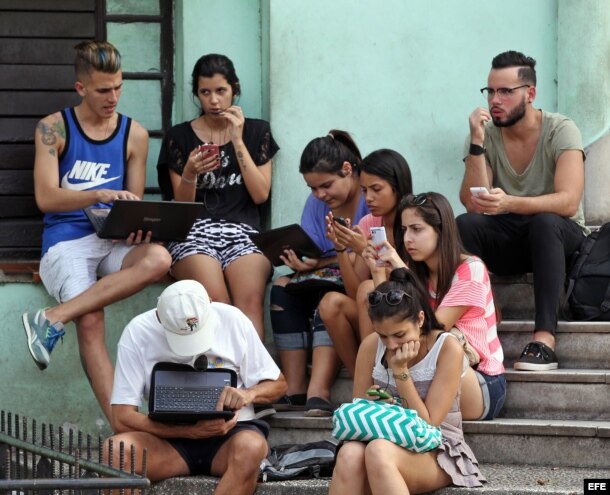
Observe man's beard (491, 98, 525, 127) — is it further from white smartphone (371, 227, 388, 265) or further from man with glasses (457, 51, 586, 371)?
white smartphone (371, 227, 388, 265)

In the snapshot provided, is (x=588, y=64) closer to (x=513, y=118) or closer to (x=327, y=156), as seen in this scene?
(x=513, y=118)

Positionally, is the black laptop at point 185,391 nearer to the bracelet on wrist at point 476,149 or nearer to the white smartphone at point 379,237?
the white smartphone at point 379,237

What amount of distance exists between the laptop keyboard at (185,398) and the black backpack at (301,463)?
1.32 ft

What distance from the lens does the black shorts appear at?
637 centimetres

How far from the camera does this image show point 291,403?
Answer: 7195 mm

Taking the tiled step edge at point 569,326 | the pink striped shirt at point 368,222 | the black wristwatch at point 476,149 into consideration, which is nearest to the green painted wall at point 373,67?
the black wristwatch at point 476,149

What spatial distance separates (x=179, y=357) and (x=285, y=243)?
114cm

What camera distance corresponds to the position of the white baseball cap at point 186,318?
623 cm

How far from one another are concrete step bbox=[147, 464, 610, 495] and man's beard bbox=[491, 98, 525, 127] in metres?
1.90

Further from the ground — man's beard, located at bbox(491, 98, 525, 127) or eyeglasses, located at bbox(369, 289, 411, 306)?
man's beard, located at bbox(491, 98, 525, 127)

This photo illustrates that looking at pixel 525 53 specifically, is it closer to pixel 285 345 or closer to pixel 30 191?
pixel 285 345

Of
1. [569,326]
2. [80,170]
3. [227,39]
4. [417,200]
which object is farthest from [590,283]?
[80,170]

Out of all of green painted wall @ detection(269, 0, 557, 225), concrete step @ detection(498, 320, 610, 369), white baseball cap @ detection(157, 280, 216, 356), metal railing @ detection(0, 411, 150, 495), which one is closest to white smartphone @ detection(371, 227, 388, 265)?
white baseball cap @ detection(157, 280, 216, 356)

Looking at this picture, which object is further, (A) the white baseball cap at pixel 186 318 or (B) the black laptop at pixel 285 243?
(B) the black laptop at pixel 285 243
